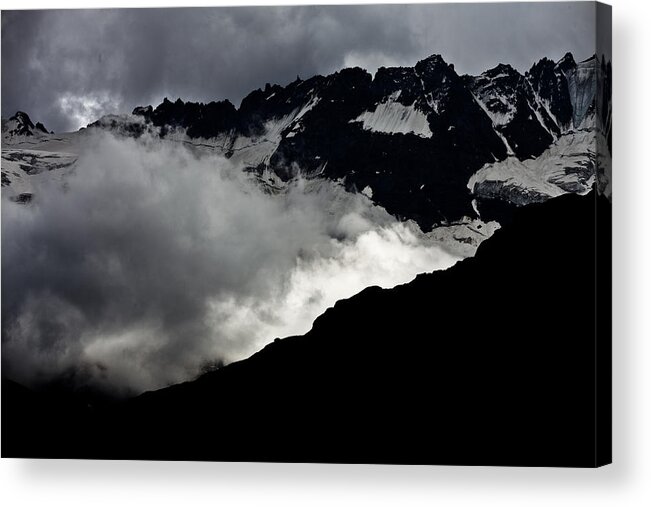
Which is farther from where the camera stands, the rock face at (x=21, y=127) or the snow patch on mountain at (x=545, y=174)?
the rock face at (x=21, y=127)

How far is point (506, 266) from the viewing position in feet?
27.0

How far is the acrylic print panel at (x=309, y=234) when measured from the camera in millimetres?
8156

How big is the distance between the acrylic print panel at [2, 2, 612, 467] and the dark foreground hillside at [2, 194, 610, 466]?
0.01m

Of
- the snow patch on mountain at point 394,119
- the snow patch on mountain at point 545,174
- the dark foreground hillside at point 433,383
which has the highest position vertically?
the snow patch on mountain at point 394,119

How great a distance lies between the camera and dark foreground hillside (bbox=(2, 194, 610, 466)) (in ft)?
26.5

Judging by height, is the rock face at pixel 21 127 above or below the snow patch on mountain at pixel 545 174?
above

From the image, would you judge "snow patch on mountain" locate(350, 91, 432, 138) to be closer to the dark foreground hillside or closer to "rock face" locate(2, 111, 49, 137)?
the dark foreground hillside

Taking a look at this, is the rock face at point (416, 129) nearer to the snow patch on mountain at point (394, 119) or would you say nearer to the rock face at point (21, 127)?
the snow patch on mountain at point (394, 119)

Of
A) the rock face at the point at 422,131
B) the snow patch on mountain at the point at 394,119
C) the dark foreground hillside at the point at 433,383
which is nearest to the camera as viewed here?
the dark foreground hillside at the point at 433,383

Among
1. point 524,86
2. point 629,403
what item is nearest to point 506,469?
point 629,403

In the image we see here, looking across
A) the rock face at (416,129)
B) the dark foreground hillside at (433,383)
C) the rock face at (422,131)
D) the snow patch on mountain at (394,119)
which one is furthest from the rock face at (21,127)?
the snow patch on mountain at (394,119)

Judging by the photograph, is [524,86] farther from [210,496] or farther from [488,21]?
[210,496]

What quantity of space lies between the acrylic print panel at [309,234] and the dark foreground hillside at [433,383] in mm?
15

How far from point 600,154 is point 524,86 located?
0.68 metres
